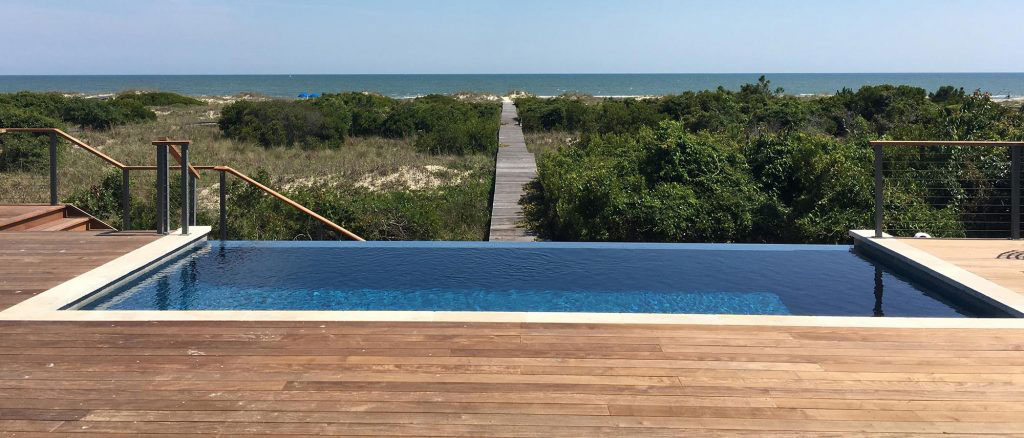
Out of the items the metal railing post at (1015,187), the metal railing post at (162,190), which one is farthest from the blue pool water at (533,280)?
the metal railing post at (1015,187)

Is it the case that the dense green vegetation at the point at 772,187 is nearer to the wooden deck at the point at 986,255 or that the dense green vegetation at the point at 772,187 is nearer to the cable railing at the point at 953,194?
the cable railing at the point at 953,194

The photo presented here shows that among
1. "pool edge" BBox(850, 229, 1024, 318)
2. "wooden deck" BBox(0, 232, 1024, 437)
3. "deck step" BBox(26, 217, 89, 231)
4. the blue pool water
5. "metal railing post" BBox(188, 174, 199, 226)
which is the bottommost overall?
the blue pool water

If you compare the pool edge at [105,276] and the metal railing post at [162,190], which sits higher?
the metal railing post at [162,190]

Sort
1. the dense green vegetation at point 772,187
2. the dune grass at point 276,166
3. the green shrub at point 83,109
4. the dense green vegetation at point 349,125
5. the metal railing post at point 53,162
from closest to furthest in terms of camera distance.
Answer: the metal railing post at point 53,162
the dense green vegetation at point 772,187
the dune grass at point 276,166
the dense green vegetation at point 349,125
the green shrub at point 83,109

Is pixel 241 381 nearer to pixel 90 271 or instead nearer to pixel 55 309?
pixel 55 309

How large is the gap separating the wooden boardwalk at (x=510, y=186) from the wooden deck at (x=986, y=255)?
14.4 ft

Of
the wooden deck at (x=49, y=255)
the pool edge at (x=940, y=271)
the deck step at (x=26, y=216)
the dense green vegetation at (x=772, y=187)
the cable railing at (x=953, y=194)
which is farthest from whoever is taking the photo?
the dense green vegetation at (x=772, y=187)

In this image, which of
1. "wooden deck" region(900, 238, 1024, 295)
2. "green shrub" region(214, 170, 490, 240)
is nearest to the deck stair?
"green shrub" region(214, 170, 490, 240)

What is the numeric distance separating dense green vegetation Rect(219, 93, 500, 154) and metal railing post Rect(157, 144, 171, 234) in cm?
1253

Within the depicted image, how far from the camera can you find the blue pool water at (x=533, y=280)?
5793mm

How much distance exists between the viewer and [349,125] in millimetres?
25500

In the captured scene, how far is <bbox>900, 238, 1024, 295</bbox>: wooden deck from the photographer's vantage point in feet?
18.2

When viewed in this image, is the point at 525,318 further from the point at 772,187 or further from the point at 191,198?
the point at 772,187

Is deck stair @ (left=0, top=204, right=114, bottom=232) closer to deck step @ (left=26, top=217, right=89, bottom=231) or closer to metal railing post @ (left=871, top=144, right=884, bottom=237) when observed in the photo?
deck step @ (left=26, top=217, right=89, bottom=231)
